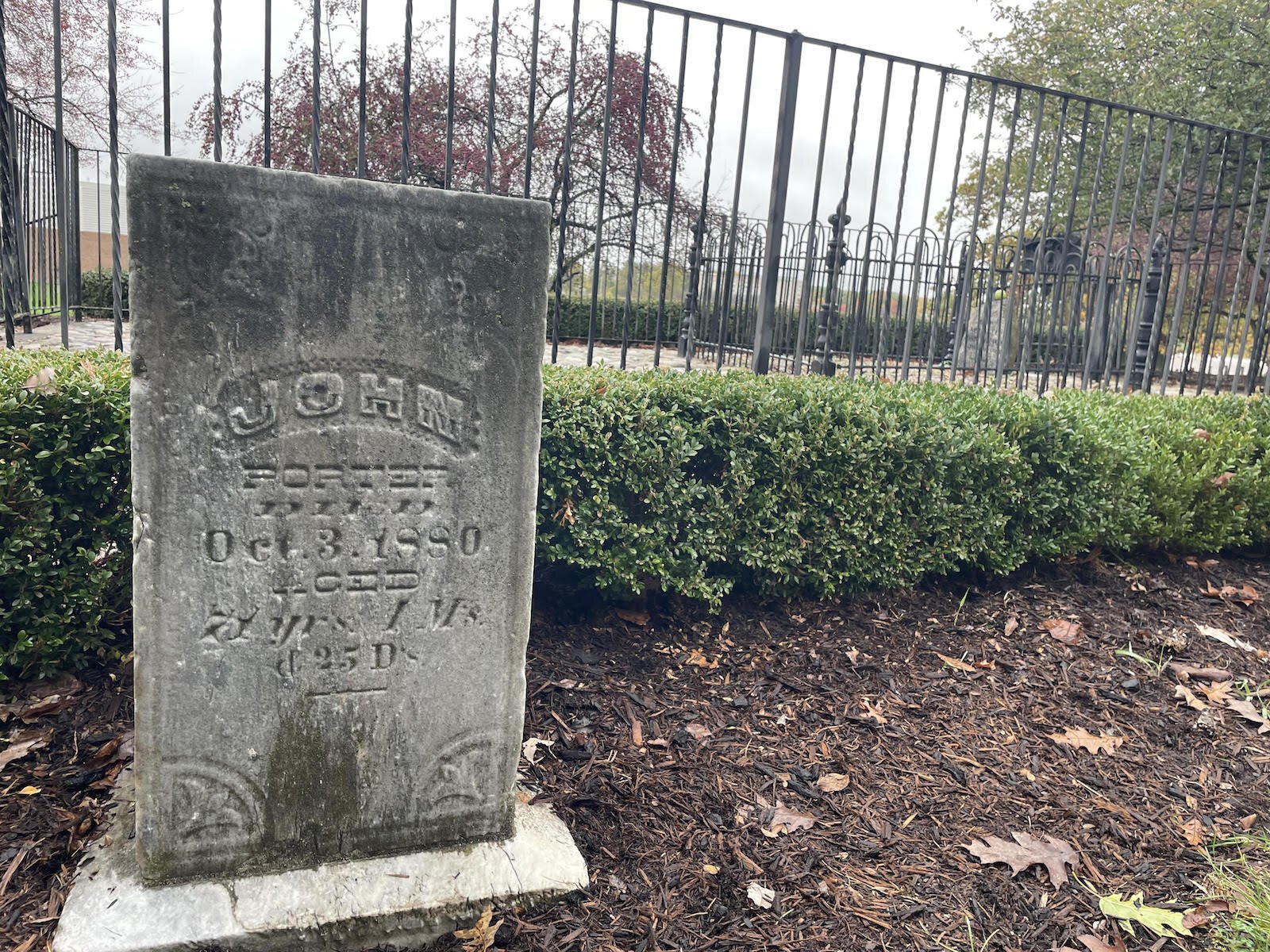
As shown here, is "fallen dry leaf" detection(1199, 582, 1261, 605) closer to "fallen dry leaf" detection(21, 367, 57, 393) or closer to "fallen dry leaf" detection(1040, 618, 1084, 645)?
"fallen dry leaf" detection(1040, 618, 1084, 645)

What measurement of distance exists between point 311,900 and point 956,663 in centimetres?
266

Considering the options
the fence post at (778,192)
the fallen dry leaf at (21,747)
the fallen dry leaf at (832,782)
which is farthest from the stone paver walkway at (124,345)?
the fallen dry leaf at (21,747)

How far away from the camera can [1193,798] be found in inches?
114

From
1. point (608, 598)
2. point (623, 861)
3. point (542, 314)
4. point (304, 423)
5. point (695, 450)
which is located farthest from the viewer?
point (608, 598)

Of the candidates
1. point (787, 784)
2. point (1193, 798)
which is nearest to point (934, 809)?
point (787, 784)

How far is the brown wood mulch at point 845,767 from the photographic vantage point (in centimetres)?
234

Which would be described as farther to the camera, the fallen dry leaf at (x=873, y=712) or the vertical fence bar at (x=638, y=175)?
the vertical fence bar at (x=638, y=175)

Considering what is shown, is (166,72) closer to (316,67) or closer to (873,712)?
(316,67)

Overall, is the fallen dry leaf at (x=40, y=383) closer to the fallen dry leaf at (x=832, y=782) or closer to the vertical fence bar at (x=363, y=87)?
the vertical fence bar at (x=363, y=87)

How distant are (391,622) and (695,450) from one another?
168 centimetres

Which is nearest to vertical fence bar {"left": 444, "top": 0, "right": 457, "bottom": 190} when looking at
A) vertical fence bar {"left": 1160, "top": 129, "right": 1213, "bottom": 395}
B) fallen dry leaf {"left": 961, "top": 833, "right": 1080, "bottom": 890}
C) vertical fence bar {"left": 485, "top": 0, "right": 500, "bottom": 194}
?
vertical fence bar {"left": 485, "top": 0, "right": 500, "bottom": 194}

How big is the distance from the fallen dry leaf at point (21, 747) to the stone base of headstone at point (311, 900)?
1.59ft

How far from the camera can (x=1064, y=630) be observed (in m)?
3.90

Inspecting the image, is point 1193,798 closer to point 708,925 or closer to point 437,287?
point 708,925
